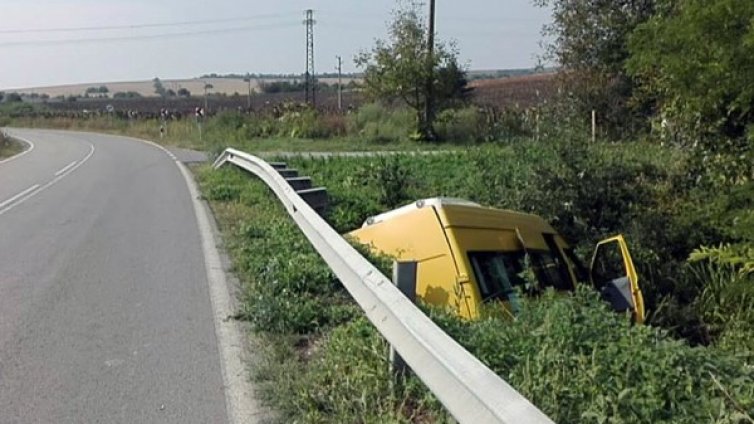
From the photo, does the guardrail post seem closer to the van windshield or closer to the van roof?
the van windshield

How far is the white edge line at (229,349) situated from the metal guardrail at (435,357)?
0.88m

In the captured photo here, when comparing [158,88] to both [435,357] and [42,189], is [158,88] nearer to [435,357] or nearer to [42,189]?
[42,189]

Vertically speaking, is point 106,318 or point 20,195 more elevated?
point 106,318

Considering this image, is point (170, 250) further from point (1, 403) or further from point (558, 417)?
point (558, 417)

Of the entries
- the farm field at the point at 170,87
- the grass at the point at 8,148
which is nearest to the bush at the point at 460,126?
the grass at the point at 8,148

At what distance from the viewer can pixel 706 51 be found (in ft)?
25.0

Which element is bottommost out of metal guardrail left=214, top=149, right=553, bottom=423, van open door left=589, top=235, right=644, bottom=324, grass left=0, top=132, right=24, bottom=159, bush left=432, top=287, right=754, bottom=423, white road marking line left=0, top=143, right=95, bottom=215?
grass left=0, top=132, right=24, bottom=159

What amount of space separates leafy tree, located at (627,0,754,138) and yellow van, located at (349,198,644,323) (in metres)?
1.76

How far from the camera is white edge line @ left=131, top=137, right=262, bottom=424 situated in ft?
15.0

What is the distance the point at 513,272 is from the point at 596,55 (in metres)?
23.5

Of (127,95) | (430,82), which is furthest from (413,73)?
(127,95)

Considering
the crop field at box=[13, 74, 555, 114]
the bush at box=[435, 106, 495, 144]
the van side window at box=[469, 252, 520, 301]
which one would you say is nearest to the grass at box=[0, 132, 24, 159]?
the crop field at box=[13, 74, 555, 114]

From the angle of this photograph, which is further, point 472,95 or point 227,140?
point 472,95

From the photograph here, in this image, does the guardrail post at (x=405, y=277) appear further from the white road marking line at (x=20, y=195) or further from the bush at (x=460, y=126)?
the bush at (x=460, y=126)
